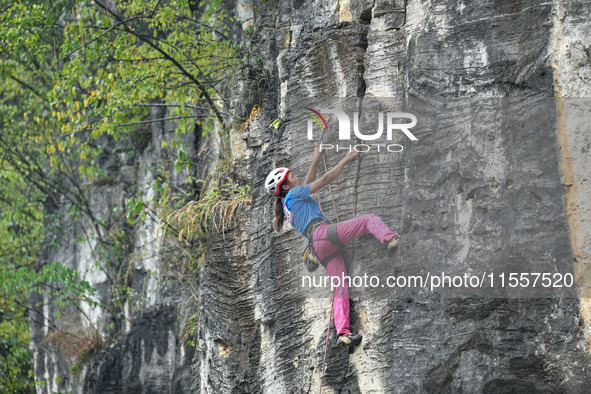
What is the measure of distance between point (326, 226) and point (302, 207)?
1.20ft

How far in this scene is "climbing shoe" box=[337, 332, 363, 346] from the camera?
9.02 m

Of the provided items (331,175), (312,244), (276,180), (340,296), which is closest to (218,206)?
(276,180)

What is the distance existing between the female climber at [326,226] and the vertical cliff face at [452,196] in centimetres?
15

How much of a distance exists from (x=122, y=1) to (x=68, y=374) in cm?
762

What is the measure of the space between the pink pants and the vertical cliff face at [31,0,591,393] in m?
0.13

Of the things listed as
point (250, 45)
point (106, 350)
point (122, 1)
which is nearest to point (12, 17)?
point (122, 1)

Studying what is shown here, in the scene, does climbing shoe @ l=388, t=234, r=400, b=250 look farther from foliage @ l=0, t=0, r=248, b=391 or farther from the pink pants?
foliage @ l=0, t=0, r=248, b=391

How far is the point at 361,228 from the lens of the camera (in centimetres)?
939

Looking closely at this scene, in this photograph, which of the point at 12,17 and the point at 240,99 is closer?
the point at 240,99

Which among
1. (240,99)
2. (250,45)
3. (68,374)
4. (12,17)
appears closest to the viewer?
(240,99)

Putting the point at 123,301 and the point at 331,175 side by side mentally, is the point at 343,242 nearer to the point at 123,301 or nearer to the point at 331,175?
the point at 331,175

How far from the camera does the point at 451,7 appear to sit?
9617 millimetres

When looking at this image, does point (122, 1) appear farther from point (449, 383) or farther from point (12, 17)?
point (449, 383)

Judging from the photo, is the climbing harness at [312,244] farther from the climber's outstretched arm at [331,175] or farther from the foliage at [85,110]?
the foliage at [85,110]
